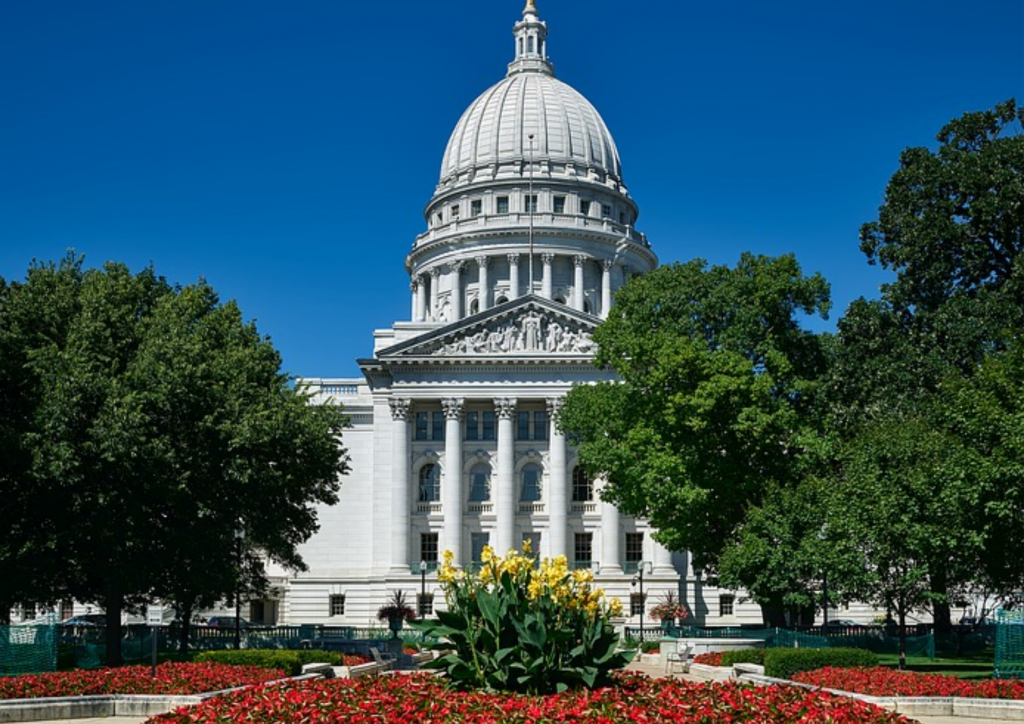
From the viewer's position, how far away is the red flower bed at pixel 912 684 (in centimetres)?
2748

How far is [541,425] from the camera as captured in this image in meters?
83.9

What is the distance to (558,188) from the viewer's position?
10819cm

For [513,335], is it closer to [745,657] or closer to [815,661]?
[745,657]

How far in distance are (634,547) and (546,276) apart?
2750 cm

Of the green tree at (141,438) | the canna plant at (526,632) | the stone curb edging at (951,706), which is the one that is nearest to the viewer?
the canna plant at (526,632)

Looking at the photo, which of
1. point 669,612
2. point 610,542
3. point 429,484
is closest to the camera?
point 669,612

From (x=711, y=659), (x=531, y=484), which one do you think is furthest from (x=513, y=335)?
(x=711, y=659)

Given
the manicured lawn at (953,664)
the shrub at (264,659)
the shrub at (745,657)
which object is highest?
the shrub at (264,659)

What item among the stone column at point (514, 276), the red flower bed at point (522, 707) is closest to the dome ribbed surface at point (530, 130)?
the stone column at point (514, 276)

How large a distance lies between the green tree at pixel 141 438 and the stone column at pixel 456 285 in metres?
53.4

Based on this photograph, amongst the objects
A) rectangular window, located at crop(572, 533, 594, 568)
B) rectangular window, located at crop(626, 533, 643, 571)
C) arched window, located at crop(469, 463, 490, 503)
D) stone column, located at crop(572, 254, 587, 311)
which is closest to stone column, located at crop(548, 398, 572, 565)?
rectangular window, located at crop(572, 533, 594, 568)

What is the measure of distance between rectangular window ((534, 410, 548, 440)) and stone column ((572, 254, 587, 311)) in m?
19.1

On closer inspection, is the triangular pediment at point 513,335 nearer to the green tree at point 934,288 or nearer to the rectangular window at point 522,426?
the rectangular window at point 522,426

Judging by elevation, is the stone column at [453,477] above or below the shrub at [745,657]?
above
